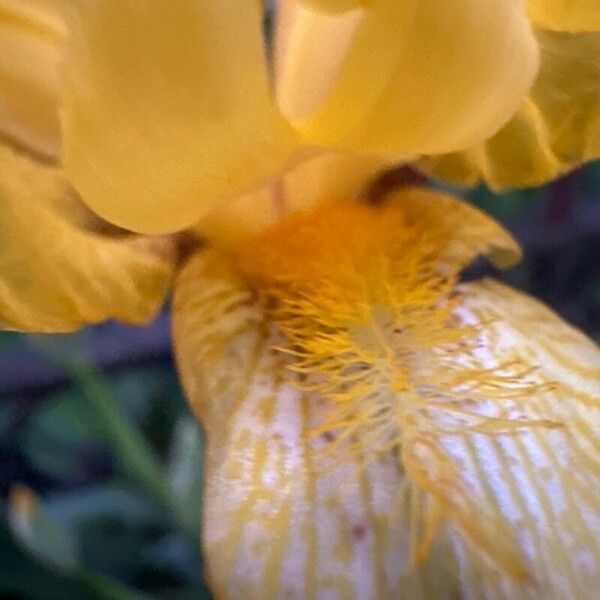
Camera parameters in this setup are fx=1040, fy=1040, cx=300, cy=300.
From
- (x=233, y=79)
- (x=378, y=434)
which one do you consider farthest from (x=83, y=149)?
(x=378, y=434)

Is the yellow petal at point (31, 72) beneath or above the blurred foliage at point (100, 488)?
above

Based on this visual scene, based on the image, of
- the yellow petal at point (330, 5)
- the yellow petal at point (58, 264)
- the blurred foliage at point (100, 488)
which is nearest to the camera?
the yellow petal at point (330, 5)

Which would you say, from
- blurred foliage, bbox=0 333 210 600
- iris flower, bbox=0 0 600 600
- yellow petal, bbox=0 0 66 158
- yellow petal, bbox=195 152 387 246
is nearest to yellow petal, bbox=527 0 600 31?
iris flower, bbox=0 0 600 600

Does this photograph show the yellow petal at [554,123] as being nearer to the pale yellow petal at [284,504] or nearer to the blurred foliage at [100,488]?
the pale yellow petal at [284,504]

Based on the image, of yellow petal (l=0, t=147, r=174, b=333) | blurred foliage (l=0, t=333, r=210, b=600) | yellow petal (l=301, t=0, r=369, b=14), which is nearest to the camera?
yellow petal (l=301, t=0, r=369, b=14)

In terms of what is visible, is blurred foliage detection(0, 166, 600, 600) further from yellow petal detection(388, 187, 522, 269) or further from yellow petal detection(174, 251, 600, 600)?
yellow petal detection(174, 251, 600, 600)

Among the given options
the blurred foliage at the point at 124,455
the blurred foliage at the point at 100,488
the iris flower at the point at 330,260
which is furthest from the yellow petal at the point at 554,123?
the blurred foliage at the point at 100,488

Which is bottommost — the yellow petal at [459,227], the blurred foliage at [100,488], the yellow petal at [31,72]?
the blurred foliage at [100,488]

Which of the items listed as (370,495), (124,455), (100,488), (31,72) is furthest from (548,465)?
(100,488)
